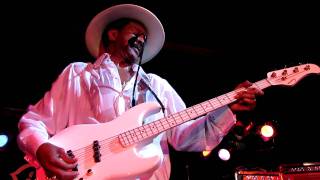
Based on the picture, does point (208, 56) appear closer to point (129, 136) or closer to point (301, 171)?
point (301, 171)

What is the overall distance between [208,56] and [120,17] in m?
2.06

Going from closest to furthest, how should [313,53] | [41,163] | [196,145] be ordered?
1. [41,163]
2. [196,145]
3. [313,53]

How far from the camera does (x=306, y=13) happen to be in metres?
3.99

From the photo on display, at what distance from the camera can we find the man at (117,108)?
78.7 inches

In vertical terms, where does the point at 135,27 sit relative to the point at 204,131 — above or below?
above

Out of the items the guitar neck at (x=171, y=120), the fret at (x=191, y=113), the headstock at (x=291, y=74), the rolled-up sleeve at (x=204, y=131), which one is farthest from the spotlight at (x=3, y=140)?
the headstock at (x=291, y=74)

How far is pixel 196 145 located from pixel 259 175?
1.57 metres

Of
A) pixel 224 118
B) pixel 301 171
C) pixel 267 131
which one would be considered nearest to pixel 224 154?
pixel 267 131

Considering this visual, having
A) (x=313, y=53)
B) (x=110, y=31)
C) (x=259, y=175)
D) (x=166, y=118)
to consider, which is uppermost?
(x=110, y=31)

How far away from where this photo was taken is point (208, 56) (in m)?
4.91

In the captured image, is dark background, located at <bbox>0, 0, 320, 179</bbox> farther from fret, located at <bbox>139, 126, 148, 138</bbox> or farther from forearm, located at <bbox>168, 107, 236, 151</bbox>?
fret, located at <bbox>139, 126, 148, 138</bbox>

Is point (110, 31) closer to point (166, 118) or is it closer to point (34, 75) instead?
point (166, 118)

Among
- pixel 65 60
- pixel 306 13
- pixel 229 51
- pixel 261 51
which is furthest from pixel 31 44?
pixel 306 13

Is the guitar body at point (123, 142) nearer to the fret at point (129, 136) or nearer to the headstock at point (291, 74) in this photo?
the fret at point (129, 136)
